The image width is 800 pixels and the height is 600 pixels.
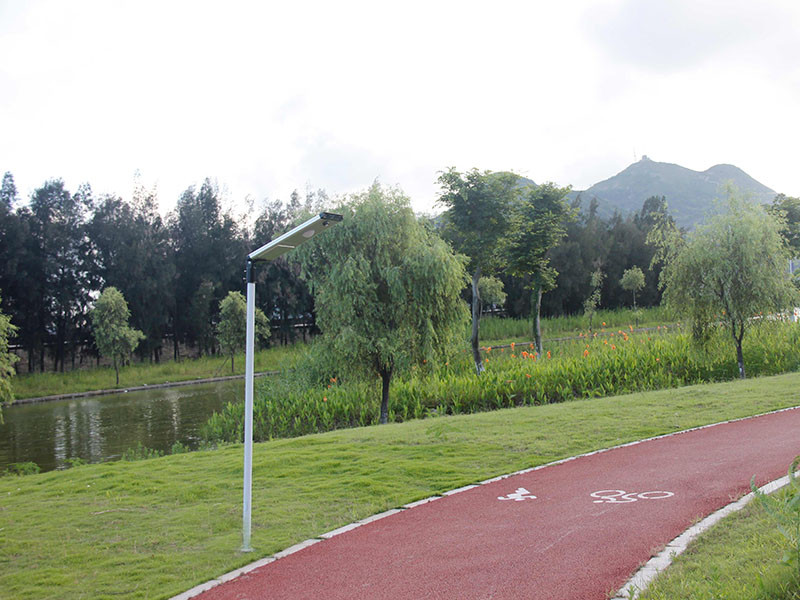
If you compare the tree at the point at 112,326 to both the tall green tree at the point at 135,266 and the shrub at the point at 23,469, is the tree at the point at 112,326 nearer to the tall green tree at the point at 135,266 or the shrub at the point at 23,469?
the tall green tree at the point at 135,266

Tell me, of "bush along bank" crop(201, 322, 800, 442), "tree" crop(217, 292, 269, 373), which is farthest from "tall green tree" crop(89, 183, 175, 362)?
"bush along bank" crop(201, 322, 800, 442)

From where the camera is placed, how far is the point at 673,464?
696cm

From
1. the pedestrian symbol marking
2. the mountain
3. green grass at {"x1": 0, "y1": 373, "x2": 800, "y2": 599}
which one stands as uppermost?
the mountain

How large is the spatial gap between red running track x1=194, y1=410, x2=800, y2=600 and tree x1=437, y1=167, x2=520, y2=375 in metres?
13.7

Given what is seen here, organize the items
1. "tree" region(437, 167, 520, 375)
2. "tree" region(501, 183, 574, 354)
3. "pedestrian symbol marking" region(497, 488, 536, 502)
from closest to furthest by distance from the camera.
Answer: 1. "pedestrian symbol marking" region(497, 488, 536, 502)
2. "tree" region(437, 167, 520, 375)
3. "tree" region(501, 183, 574, 354)

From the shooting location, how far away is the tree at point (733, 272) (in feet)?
49.0

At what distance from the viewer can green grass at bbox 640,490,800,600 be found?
338 cm

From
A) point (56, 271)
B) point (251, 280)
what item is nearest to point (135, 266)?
point (56, 271)

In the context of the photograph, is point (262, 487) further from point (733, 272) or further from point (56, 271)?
point (56, 271)

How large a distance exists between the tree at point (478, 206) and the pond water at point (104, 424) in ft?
31.7

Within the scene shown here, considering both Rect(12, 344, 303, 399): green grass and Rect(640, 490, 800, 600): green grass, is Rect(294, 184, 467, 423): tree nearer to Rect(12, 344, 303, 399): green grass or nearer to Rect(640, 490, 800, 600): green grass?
Rect(640, 490, 800, 600): green grass

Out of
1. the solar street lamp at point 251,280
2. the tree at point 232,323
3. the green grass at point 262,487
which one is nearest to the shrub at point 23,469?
the green grass at point 262,487

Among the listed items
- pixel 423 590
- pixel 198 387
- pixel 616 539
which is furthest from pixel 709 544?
pixel 198 387

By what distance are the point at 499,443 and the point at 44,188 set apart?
3490 centimetres
